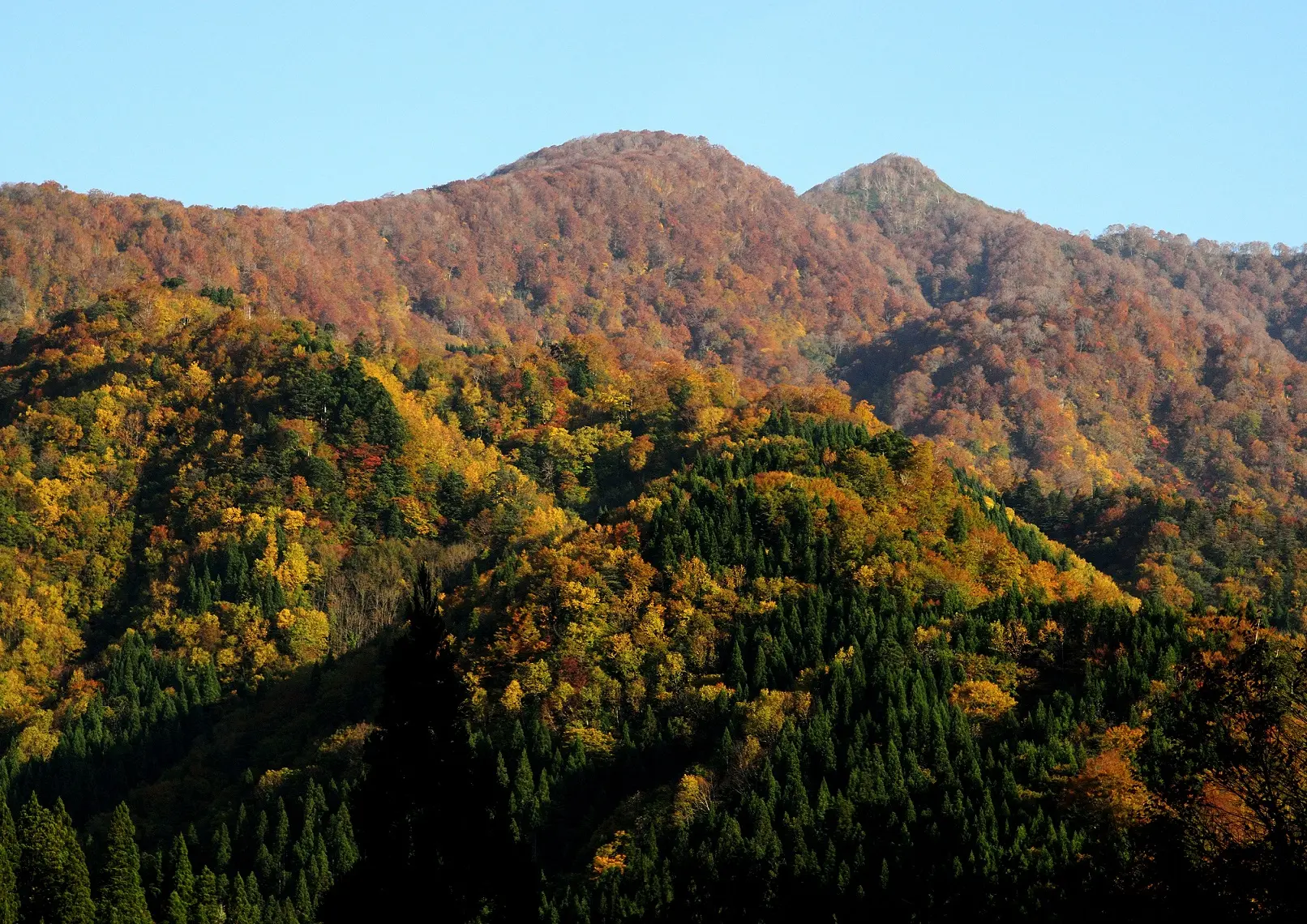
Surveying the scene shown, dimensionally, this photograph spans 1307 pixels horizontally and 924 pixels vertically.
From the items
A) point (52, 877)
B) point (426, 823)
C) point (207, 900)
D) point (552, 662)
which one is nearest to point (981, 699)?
point (552, 662)

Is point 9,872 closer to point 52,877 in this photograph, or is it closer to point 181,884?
point 52,877

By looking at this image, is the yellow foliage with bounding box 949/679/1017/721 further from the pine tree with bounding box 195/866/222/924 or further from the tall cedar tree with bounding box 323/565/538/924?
the tall cedar tree with bounding box 323/565/538/924

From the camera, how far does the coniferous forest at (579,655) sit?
42.1 m

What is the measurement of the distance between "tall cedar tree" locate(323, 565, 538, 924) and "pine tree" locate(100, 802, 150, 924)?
119 ft

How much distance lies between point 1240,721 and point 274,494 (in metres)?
99.5

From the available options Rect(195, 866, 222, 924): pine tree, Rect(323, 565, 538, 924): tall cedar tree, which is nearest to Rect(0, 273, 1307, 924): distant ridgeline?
Rect(323, 565, 538, 924): tall cedar tree

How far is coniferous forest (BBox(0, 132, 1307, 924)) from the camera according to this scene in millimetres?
42062

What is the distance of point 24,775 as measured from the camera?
102 m

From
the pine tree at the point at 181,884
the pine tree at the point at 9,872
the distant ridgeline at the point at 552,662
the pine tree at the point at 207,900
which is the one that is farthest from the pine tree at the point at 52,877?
the pine tree at the point at 207,900

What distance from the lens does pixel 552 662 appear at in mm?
94188

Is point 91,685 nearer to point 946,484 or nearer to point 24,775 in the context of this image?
point 24,775

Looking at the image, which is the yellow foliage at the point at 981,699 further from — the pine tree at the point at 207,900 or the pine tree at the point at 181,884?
the pine tree at the point at 181,884

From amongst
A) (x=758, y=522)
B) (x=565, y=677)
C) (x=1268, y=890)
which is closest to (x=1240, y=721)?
(x=1268, y=890)

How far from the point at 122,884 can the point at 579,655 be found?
27.3 metres
